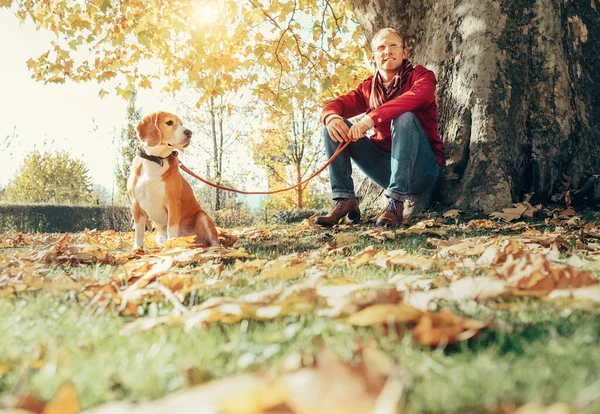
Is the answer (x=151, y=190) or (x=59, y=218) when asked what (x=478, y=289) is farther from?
(x=59, y=218)

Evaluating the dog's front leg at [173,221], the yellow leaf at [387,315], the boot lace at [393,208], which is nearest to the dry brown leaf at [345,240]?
the boot lace at [393,208]

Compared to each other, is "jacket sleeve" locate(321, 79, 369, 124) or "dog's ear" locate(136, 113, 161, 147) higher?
"jacket sleeve" locate(321, 79, 369, 124)

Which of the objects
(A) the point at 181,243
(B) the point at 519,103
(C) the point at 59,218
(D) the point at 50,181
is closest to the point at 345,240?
(A) the point at 181,243

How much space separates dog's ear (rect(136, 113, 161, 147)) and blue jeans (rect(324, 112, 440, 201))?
5.51ft

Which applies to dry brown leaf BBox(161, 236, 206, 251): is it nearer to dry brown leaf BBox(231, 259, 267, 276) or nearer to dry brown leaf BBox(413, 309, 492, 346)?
dry brown leaf BBox(231, 259, 267, 276)

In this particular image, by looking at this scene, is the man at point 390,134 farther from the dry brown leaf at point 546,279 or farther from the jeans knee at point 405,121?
the dry brown leaf at point 546,279

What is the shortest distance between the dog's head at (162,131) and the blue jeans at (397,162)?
1.48 m

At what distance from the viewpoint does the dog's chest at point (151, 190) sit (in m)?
3.74

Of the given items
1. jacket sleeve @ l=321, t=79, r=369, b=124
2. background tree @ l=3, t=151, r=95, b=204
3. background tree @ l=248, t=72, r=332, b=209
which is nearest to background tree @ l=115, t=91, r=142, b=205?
background tree @ l=3, t=151, r=95, b=204

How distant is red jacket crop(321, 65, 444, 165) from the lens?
4.11m

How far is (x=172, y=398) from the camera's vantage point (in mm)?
672

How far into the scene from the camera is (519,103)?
4738 millimetres

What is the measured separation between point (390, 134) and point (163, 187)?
2356 millimetres

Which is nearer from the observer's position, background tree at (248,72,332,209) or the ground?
the ground
